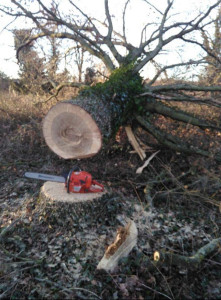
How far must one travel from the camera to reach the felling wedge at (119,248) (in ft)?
7.88

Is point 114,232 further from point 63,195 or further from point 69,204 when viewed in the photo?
point 63,195

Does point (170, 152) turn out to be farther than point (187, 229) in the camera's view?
Yes

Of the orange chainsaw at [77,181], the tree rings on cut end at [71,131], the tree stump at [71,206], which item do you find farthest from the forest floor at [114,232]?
the tree rings on cut end at [71,131]

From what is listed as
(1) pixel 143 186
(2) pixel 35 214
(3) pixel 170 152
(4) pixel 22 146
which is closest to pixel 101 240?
(2) pixel 35 214

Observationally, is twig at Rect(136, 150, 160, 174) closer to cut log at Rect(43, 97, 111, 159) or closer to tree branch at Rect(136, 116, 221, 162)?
tree branch at Rect(136, 116, 221, 162)

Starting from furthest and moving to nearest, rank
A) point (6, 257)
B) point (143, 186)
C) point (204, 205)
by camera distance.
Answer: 1. point (143, 186)
2. point (204, 205)
3. point (6, 257)

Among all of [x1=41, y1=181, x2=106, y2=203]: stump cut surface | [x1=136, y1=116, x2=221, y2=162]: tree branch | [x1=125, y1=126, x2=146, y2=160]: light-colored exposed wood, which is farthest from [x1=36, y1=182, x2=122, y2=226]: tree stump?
[x1=136, y1=116, x2=221, y2=162]: tree branch

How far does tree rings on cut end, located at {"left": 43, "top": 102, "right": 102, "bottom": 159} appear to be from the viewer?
11.7 feet

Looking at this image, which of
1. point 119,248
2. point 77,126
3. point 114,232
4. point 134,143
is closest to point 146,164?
point 134,143

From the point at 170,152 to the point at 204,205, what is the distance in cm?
143

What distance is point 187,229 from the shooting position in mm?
3178

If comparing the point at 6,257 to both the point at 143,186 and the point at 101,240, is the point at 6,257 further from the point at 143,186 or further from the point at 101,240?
the point at 143,186

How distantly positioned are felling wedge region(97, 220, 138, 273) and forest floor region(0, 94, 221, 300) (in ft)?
0.26

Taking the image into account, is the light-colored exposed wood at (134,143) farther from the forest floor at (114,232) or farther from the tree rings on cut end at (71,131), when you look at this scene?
the tree rings on cut end at (71,131)
